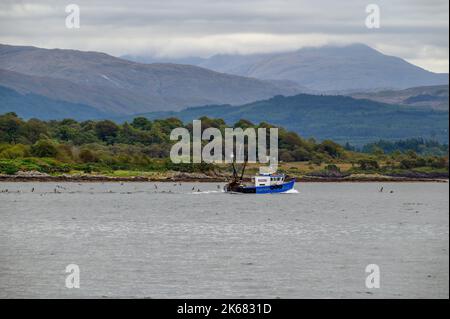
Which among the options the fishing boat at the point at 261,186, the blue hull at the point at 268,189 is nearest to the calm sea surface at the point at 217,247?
the fishing boat at the point at 261,186

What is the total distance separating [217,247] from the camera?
252ft

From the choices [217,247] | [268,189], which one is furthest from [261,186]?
[217,247]

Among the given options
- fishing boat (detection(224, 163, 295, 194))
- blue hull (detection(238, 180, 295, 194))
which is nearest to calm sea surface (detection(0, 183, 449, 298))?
fishing boat (detection(224, 163, 295, 194))

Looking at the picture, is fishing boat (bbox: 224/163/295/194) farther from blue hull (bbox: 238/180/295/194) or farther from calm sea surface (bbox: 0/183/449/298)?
calm sea surface (bbox: 0/183/449/298)

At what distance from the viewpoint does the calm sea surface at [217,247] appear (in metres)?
57.4

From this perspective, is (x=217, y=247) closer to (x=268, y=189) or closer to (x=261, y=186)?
(x=261, y=186)

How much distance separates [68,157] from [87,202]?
66.3m

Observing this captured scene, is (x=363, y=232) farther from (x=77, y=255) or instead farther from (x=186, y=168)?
(x=186, y=168)

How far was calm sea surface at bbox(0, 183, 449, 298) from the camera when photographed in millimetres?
57375

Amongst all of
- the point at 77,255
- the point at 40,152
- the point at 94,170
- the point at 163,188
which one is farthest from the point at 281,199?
the point at 77,255

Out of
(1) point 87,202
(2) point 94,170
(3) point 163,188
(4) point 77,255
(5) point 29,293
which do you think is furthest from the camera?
(2) point 94,170

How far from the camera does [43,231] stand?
88188mm

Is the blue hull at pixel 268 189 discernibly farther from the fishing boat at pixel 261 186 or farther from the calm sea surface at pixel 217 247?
the calm sea surface at pixel 217 247
